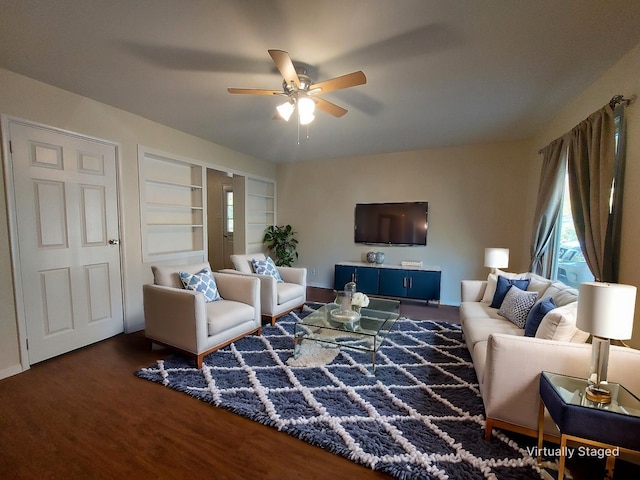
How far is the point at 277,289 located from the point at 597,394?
2911mm

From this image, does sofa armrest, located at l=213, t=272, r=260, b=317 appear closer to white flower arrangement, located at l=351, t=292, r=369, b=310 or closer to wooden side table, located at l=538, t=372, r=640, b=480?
white flower arrangement, located at l=351, t=292, r=369, b=310

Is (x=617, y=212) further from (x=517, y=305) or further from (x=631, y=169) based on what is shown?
(x=517, y=305)

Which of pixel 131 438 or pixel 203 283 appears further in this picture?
pixel 203 283

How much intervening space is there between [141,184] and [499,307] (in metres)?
4.21

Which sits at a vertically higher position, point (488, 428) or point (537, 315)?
point (537, 315)

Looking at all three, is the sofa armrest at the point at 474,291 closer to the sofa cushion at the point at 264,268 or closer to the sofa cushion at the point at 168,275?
the sofa cushion at the point at 264,268

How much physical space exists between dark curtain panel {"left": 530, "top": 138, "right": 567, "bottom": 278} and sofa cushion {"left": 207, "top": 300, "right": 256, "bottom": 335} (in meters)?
3.37

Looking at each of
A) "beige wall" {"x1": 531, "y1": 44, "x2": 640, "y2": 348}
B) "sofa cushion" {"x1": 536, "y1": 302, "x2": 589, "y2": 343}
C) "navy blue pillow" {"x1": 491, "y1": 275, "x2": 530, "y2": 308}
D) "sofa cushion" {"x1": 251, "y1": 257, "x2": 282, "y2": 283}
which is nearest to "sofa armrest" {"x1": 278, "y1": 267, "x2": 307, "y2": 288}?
"sofa cushion" {"x1": 251, "y1": 257, "x2": 282, "y2": 283}

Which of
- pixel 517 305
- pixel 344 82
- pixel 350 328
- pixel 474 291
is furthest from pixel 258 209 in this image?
pixel 517 305

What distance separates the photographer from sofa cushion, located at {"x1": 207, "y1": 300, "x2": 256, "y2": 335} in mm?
2537

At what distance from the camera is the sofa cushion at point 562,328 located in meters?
1.64

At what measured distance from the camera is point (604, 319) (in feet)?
4.30

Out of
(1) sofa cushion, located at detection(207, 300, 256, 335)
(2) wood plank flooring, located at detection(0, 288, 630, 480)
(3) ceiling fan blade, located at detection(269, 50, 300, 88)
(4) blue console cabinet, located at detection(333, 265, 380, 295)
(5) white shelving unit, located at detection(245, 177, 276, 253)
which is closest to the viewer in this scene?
(2) wood plank flooring, located at detection(0, 288, 630, 480)

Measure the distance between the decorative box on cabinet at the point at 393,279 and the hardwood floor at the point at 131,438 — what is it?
3154 mm
